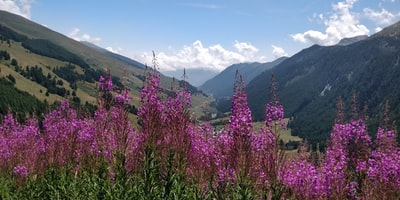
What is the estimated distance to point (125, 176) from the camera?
403 inches

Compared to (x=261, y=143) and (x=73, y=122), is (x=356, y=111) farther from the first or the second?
(x=73, y=122)

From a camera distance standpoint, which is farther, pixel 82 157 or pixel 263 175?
pixel 82 157

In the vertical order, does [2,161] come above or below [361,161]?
below

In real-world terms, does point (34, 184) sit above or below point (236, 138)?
below

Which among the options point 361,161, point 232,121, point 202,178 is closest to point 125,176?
point 202,178

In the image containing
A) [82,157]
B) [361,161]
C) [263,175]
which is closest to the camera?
[263,175]

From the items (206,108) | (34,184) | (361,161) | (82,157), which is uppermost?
(206,108)

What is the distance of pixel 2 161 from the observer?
1551cm

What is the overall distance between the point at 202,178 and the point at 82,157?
547 centimetres

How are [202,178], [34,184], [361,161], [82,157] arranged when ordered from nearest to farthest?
[202,178] → [361,161] → [82,157] → [34,184]

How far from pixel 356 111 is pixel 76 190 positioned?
9466mm

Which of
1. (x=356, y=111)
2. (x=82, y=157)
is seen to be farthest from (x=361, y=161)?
(x=82, y=157)

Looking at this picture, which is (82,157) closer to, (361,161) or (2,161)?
(2,161)

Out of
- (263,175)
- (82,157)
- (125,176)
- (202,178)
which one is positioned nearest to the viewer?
(263,175)
